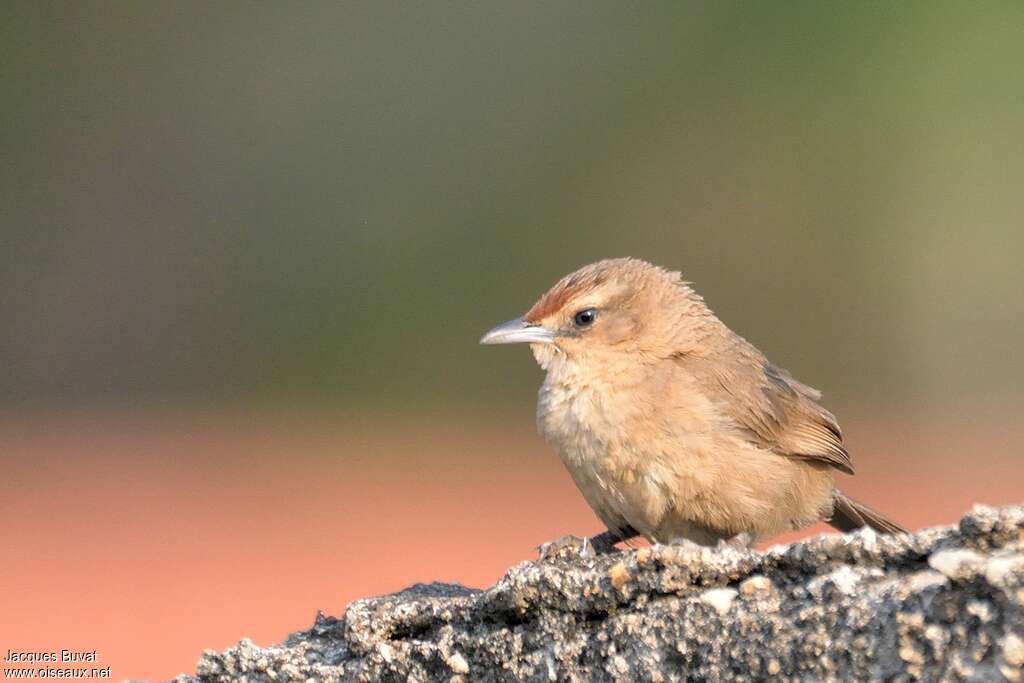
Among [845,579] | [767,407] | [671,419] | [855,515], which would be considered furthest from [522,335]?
[845,579]

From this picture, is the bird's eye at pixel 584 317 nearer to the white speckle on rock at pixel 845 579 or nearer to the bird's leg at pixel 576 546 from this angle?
the bird's leg at pixel 576 546

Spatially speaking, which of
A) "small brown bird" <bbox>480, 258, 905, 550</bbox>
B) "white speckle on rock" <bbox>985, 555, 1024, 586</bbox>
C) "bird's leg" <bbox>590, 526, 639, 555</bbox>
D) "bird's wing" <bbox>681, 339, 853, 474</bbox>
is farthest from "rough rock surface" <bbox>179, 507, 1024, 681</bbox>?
"bird's wing" <bbox>681, 339, 853, 474</bbox>

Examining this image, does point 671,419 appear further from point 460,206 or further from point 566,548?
point 460,206

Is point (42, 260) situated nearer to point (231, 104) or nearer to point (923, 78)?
point (231, 104)

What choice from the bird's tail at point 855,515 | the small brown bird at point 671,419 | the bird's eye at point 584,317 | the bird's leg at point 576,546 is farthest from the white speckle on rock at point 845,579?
the bird's tail at point 855,515

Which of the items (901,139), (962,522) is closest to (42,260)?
(901,139)

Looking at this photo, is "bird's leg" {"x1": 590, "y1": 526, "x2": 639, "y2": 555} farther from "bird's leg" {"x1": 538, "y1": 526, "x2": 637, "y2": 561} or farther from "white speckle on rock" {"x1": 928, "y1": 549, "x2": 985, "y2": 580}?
"white speckle on rock" {"x1": 928, "y1": 549, "x2": 985, "y2": 580}
